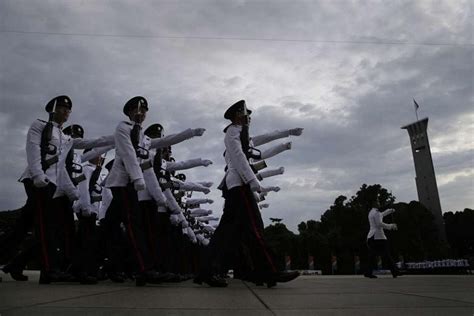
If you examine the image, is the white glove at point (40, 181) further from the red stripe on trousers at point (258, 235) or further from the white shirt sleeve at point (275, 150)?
the white shirt sleeve at point (275, 150)

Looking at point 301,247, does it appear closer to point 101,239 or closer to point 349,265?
point 349,265

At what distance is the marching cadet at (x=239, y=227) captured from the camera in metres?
5.37

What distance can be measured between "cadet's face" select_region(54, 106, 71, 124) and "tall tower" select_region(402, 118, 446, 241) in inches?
2178

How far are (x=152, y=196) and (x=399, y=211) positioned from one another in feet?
158

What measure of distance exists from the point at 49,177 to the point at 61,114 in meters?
0.93

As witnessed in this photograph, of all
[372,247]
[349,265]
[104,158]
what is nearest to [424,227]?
[349,265]

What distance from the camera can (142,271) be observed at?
212 inches

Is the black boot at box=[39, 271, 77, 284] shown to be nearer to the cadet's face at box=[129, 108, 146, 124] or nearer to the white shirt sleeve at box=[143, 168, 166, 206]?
the white shirt sleeve at box=[143, 168, 166, 206]

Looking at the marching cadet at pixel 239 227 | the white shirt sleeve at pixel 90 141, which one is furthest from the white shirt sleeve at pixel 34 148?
the marching cadet at pixel 239 227

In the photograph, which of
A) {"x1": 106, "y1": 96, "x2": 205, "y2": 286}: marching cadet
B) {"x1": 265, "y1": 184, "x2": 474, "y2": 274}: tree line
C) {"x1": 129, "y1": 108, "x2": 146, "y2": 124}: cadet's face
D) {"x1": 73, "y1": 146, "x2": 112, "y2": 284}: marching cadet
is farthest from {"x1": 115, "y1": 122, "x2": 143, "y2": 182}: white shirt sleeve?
{"x1": 265, "y1": 184, "x2": 474, "y2": 274}: tree line

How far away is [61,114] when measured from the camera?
20.1 ft

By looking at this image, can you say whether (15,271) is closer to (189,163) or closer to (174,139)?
(174,139)

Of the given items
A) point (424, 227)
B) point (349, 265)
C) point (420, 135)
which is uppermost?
point (420, 135)

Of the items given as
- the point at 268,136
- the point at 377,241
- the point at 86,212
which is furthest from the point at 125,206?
the point at 377,241
